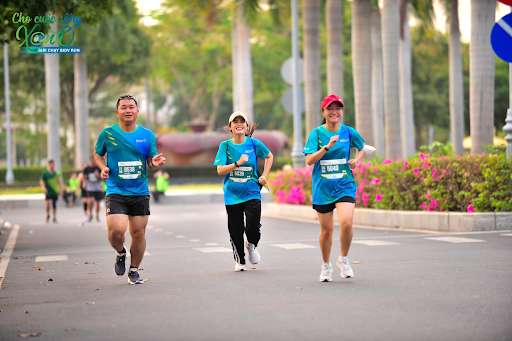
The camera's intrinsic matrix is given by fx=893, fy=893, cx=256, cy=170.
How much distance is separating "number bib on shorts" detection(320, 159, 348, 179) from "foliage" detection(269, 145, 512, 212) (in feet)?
22.9

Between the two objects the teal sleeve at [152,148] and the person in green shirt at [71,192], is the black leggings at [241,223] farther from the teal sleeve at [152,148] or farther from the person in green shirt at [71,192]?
the person in green shirt at [71,192]

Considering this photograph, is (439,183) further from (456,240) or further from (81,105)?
(81,105)

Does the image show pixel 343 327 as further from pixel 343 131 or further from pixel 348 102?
pixel 348 102

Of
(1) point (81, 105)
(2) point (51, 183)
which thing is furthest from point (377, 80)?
(2) point (51, 183)

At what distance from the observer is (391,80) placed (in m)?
22.9

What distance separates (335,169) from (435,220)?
290 inches

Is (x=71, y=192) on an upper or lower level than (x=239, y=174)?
lower

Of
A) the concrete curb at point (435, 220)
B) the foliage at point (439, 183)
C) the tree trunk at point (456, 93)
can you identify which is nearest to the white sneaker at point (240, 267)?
the concrete curb at point (435, 220)

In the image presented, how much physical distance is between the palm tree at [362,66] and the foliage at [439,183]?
3.63 m

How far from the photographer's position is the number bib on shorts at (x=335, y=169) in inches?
352

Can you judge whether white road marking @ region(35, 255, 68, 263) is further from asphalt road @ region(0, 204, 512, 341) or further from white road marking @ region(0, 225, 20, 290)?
white road marking @ region(0, 225, 20, 290)

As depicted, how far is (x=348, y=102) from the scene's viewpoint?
172 feet

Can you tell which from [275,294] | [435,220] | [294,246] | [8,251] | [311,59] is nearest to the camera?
[275,294]

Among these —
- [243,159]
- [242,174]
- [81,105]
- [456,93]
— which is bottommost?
[242,174]
